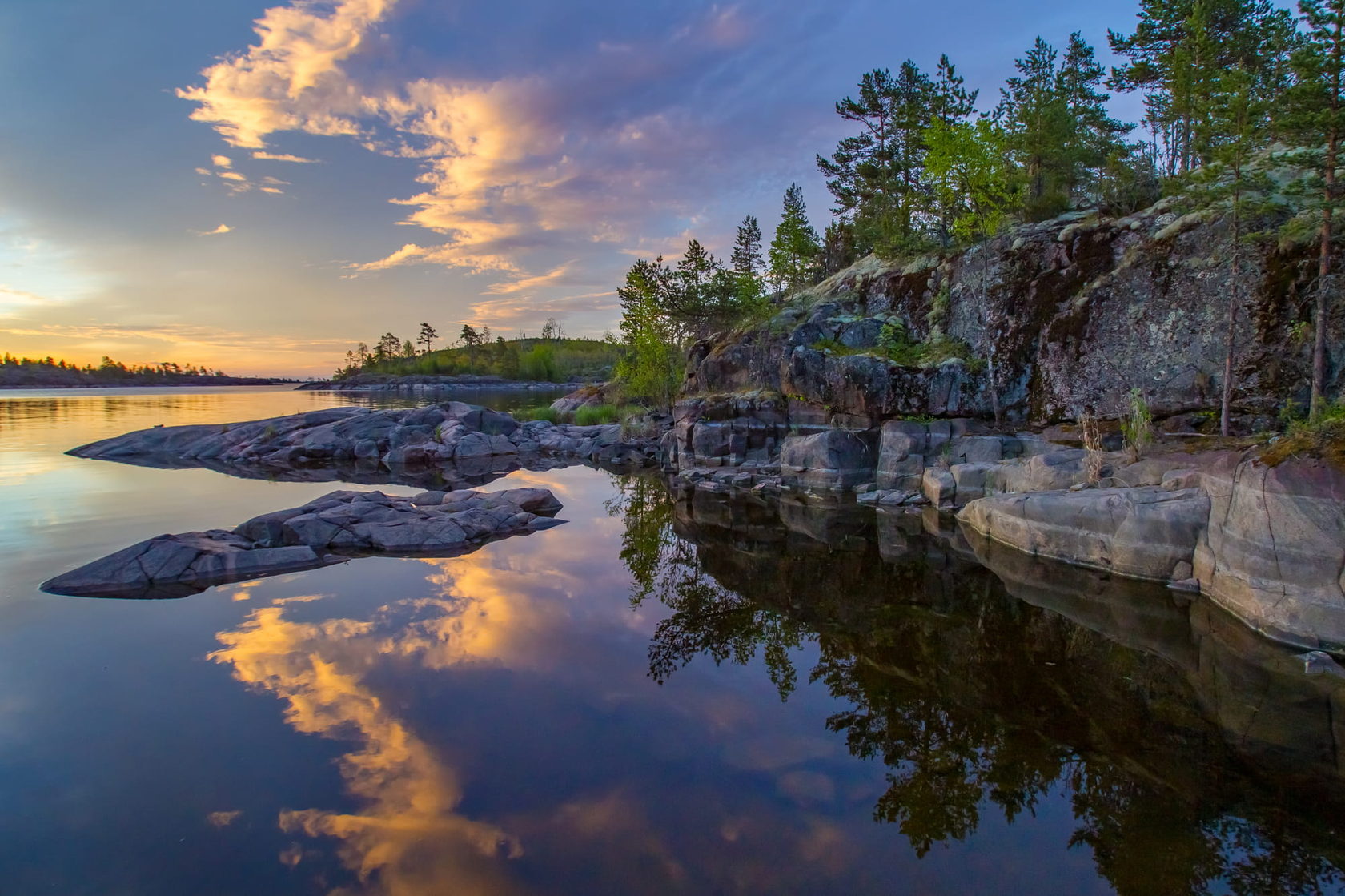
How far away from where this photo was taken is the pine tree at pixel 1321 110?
11703 mm

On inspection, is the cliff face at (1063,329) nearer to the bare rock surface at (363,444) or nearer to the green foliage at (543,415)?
the bare rock surface at (363,444)

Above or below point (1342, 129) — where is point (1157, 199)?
above

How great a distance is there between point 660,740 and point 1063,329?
19.8 meters

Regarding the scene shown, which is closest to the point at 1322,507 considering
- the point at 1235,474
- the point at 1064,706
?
the point at 1235,474

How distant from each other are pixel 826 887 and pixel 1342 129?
1684cm

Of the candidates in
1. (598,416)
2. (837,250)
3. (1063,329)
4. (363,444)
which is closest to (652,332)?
(598,416)

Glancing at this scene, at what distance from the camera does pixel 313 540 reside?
1470 centimetres

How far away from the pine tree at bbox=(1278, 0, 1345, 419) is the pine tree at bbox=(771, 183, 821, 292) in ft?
94.8

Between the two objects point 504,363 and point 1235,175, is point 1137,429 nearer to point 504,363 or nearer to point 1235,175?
point 1235,175

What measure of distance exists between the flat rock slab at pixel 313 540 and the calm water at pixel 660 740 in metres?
0.83

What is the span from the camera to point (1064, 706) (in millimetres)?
7551

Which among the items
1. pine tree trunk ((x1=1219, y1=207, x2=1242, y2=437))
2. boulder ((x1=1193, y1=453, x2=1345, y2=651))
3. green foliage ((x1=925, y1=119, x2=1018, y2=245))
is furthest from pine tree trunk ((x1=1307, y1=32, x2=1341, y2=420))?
green foliage ((x1=925, y1=119, x2=1018, y2=245))

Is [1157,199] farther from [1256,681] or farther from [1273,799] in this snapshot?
[1273,799]

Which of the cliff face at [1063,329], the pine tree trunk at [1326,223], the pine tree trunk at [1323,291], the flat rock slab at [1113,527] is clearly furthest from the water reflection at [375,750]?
the cliff face at [1063,329]
